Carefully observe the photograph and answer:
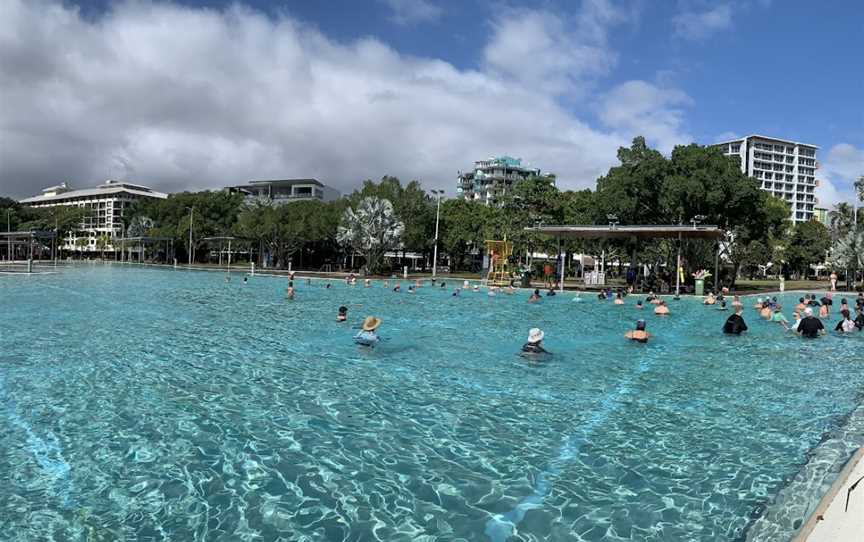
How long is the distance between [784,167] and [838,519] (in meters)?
160

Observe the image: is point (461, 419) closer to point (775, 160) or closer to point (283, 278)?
point (283, 278)

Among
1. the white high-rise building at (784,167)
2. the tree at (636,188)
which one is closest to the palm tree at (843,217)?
the tree at (636,188)

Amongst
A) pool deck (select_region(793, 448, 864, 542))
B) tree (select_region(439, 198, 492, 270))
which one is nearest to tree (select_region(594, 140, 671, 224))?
tree (select_region(439, 198, 492, 270))

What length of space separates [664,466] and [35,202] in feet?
641

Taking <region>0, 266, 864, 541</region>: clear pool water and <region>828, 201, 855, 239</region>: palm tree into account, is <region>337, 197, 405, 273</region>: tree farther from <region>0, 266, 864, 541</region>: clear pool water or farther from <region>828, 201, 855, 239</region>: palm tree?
<region>828, 201, 855, 239</region>: palm tree

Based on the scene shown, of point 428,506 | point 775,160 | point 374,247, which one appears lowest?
point 428,506

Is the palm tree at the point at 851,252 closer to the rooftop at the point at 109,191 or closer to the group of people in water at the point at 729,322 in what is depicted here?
the group of people in water at the point at 729,322

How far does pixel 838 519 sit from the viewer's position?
173 inches

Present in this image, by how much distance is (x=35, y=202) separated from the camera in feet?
530

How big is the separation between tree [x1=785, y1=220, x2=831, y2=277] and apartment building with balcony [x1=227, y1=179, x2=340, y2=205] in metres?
75.8

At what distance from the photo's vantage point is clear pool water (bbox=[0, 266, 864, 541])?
5.42 metres

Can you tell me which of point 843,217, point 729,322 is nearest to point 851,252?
point 843,217

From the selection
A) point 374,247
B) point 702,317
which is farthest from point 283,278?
point 702,317

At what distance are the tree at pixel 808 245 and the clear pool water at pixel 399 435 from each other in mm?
73572
